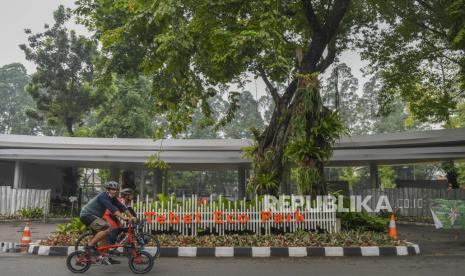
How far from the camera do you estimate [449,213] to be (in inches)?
536

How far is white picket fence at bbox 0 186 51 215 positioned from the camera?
760 inches

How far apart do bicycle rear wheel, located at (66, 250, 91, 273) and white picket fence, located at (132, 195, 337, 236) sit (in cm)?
299

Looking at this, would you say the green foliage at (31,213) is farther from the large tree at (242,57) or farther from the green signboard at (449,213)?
the green signboard at (449,213)

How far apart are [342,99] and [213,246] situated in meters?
55.0

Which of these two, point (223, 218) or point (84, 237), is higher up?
point (223, 218)

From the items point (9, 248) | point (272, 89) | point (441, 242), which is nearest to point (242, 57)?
point (272, 89)

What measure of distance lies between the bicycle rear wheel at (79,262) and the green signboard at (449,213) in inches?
453

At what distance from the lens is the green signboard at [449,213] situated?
13320 millimetres

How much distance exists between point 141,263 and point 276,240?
344 cm

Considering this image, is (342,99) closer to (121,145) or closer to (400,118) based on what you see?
(400,118)

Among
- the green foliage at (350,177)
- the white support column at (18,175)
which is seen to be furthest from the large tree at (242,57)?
the green foliage at (350,177)

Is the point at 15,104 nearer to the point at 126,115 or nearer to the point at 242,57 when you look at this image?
the point at 126,115

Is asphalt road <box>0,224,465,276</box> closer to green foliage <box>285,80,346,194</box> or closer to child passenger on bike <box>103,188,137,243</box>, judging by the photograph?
child passenger on bike <box>103,188,137,243</box>

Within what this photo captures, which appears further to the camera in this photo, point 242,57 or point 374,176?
point 374,176
